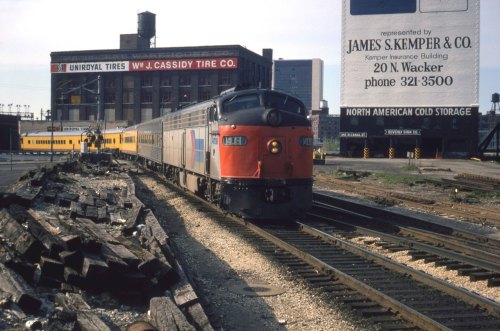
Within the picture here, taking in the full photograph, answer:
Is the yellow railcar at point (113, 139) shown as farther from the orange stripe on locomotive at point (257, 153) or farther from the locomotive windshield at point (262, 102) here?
the orange stripe on locomotive at point (257, 153)

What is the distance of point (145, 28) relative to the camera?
9750 cm

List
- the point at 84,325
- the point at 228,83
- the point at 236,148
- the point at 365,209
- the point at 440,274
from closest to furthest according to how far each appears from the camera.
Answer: the point at 84,325, the point at 440,274, the point at 236,148, the point at 365,209, the point at 228,83

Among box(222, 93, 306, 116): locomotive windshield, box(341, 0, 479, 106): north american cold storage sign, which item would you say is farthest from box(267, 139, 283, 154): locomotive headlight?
box(341, 0, 479, 106): north american cold storage sign

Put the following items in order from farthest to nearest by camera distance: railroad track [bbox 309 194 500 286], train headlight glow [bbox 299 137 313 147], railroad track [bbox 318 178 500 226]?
railroad track [bbox 318 178 500 226], train headlight glow [bbox 299 137 313 147], railroad track [bbox 309 194 500 286]

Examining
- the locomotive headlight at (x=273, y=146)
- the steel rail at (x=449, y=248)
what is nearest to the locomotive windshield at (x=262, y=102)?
the locomotive headlight at (x=273, y=146)

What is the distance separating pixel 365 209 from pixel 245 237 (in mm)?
6499

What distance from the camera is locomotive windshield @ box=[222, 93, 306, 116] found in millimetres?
14352

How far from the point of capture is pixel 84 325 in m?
5.49

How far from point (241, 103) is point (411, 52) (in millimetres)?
51809

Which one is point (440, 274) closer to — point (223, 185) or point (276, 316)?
point (276, 316)

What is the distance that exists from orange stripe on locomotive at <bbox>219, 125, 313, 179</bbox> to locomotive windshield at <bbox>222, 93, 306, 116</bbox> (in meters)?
0.69

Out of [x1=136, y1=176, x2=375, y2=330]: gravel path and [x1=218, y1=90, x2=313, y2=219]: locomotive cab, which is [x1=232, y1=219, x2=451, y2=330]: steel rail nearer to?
[x1=136, y1=176, x2=375, y2=330]: gravel path

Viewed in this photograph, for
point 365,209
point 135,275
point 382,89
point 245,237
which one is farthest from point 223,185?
point 382,89

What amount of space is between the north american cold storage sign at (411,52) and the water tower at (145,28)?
45230 mm
